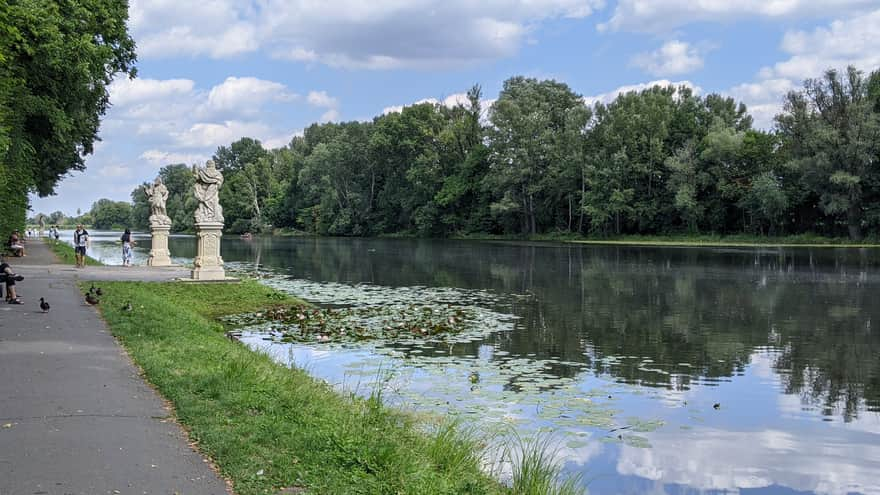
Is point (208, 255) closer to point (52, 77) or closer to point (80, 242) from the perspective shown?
point (80, 242)

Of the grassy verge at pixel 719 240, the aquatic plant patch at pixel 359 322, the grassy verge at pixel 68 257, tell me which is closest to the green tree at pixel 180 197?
the grassy verge at pixel 719 240

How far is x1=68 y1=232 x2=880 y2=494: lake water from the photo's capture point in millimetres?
8016

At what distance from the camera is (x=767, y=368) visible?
42.1 feet

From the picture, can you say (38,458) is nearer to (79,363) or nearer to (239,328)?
(79,363)

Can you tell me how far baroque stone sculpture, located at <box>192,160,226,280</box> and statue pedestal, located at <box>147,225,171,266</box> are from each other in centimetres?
846

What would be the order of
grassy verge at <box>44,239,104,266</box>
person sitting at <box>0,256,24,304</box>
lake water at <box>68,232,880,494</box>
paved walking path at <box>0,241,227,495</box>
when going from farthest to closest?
grassy verge at <box>44,239,104,266</box> → person sitting at <box>0,256,24,304</box> → lake water at <box>68,232,880,494</box> → paved walking path at <box>0,241,227,495</box>

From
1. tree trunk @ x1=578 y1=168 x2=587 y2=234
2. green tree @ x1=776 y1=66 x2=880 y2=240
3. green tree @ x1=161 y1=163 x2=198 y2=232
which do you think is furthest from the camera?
green tree @ x1=161 y1=163 x2=198 y2=232

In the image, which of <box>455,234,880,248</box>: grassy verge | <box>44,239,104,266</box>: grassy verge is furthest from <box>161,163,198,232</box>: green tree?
<box>44,239,104,266</box>: grassy verge

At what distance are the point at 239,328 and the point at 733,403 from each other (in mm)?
11016

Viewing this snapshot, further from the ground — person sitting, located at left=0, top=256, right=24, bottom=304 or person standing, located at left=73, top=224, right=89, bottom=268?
person standing, located at left=73, top=224, right=89, bottom=268

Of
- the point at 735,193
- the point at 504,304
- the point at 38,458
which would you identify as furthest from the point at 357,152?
the point at 38,458

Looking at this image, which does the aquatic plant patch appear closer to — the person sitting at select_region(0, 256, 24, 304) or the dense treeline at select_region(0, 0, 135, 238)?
the person sitting at select_region(0, 256, 24, 304)

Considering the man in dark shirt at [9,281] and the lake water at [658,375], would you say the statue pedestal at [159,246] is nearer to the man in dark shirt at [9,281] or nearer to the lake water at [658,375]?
the lake water at [658,375]

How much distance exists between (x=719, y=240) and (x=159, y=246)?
52.6 metres
